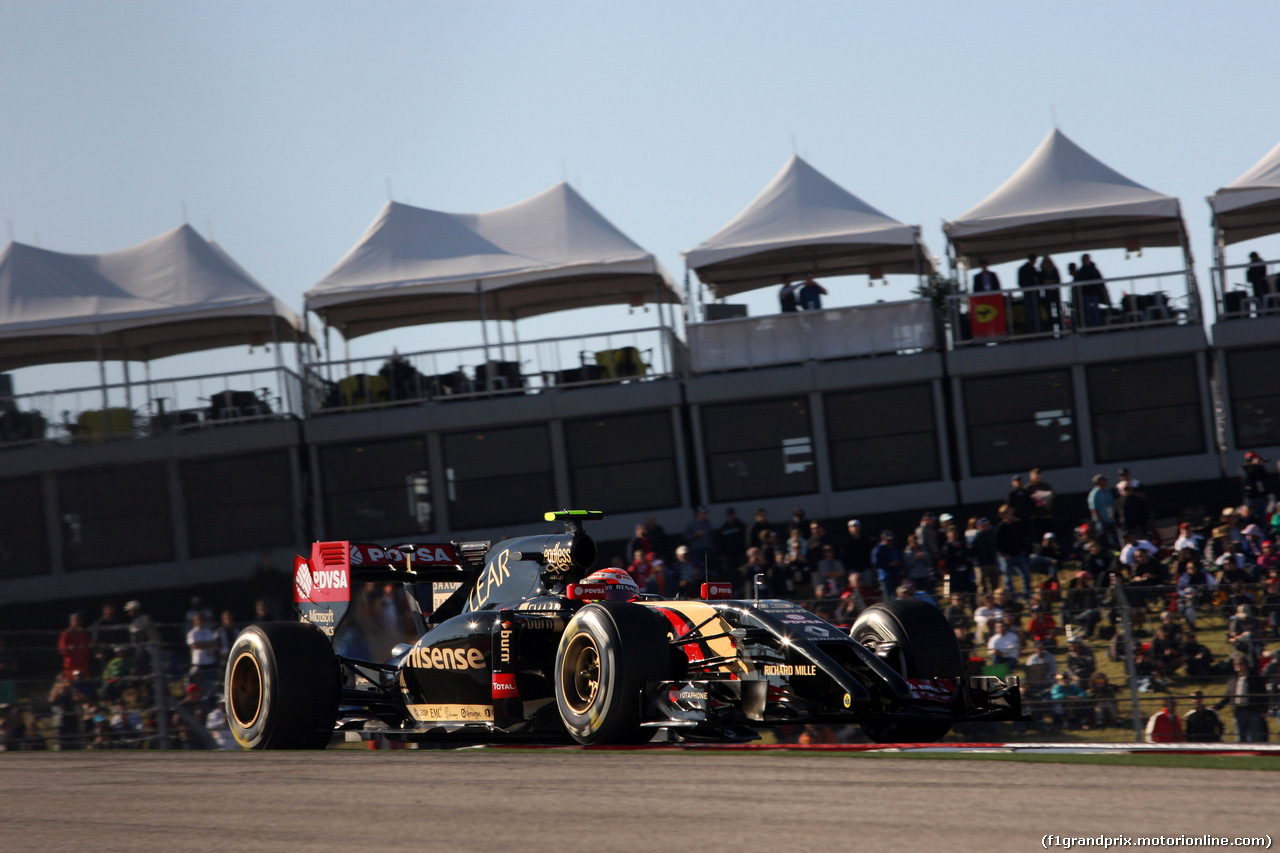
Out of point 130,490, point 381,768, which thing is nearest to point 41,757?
point 381,768

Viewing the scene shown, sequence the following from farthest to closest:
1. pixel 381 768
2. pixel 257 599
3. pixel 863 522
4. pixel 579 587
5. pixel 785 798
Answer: pixel 863 522, pixel 257 599, pixel 579 587, pixel 381 768, pixel 785 798

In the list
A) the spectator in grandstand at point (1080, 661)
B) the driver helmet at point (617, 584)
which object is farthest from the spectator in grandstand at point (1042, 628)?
the driver helmet at point (617, 584)

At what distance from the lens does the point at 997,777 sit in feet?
20.6

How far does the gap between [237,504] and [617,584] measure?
14878 mm

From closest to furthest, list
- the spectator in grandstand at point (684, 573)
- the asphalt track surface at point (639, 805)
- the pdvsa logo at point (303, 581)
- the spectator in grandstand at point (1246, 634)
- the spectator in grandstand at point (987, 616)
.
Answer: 1. the asphalt track surface at point (639, 805)
2. the spectator in grandstand at point (1246, 634)
3. the spectator in grandstand at point (987, 616)
4. the pdvsa logo at point (303, 581)
5. the spectator in grandstand at point (684, 573)

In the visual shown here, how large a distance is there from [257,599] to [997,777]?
1631cm

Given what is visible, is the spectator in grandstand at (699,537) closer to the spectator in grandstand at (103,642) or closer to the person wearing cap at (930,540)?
the person wearing cap at (930,540)

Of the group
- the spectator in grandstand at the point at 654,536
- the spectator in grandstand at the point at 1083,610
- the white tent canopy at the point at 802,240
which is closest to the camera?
the spectator in grandstand at the point at 1083,610

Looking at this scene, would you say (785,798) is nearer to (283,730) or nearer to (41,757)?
(283,730)

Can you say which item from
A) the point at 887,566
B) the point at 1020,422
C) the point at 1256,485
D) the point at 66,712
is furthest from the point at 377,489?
the point at 1256,485

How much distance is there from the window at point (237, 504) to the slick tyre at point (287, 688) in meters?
13.3

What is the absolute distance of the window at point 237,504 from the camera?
2275 centimetres

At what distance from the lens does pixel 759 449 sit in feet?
74.9

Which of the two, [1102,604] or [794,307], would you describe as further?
[794,307]
